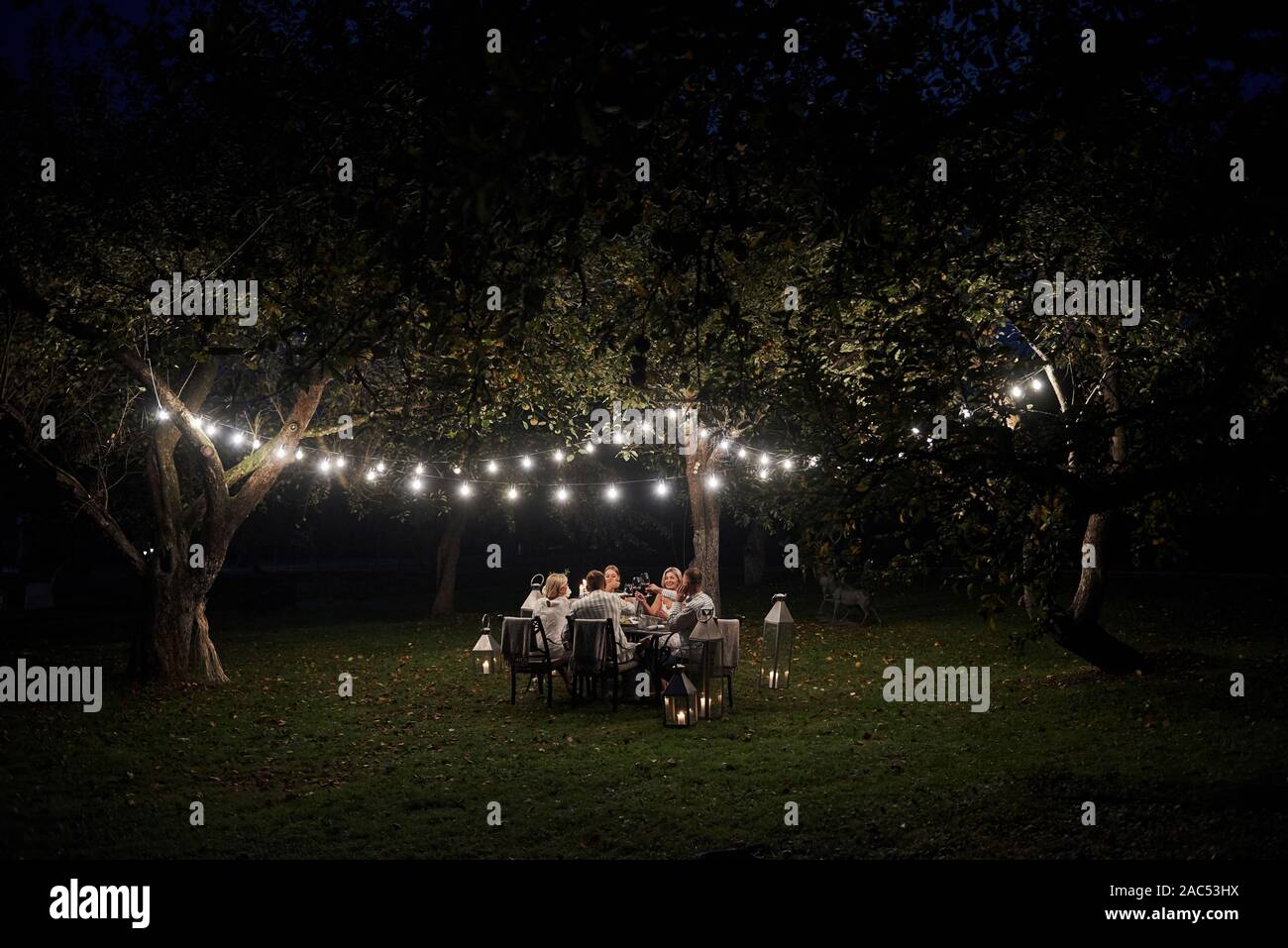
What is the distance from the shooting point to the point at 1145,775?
25.2ft

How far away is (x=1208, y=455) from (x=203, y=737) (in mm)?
9742

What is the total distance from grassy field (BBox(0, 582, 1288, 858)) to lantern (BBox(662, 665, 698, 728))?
249 mm

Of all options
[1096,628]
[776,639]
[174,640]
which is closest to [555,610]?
[776,639]

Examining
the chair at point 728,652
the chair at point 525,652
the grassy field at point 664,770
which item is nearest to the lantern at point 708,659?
the chair at point 728,652

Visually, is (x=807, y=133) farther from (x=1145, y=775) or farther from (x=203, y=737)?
(x=203, y=737)

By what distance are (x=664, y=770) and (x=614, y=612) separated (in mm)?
3572

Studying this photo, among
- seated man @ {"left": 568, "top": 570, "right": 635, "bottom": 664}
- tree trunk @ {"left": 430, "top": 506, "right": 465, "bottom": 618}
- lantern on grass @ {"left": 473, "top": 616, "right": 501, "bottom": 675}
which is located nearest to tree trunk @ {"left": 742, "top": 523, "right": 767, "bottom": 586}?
tree trunk @ {"left": 430, "top": 506, "right": 465, "bottom": 618}

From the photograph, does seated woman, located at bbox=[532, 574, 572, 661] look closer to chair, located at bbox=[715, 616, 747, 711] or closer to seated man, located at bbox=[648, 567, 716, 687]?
seated man, located at bbox=[648, 567, 716, 687]

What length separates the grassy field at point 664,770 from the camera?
648 cm

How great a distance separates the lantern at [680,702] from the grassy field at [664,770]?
0.82 feet

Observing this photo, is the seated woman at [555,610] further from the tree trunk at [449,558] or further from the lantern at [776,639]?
the tree trunk at [449,558]

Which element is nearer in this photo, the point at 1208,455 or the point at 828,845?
the point at 1208,455

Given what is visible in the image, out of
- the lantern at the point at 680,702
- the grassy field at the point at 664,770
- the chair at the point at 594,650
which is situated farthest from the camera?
the chair at the point at 594,650

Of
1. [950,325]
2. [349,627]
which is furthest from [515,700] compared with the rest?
[349,627]
